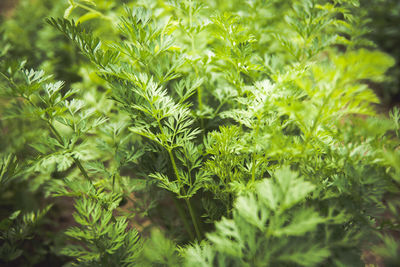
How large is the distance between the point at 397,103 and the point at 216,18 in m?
1.92

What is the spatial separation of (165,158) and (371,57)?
2.41 feet

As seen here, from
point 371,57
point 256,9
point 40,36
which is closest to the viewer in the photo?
point 371,57

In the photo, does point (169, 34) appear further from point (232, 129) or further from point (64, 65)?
point (64, 65)

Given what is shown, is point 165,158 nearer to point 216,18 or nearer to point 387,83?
→ point 216,18

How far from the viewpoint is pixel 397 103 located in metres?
1.96

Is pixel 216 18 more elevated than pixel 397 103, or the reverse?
pixel 216 18

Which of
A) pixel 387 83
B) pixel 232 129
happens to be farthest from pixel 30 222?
pixel 387 83

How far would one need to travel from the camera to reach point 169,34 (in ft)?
2.79

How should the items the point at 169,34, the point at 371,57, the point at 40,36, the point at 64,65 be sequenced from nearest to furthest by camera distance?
the point at 371,57
the point at 169,34
the point at 40,36
the point at 64,65

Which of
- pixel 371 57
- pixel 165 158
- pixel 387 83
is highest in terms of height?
pixel 371 57

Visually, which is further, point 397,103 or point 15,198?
point 397,103

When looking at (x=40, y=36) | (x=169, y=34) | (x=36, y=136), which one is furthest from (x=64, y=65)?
(x=169, y=34)

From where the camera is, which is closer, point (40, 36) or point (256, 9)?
point (256, 9)

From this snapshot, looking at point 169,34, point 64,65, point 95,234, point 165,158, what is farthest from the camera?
point 64,65
